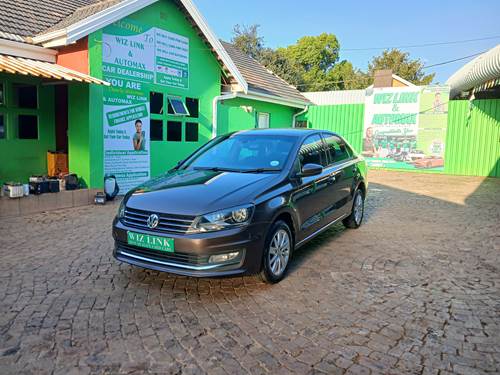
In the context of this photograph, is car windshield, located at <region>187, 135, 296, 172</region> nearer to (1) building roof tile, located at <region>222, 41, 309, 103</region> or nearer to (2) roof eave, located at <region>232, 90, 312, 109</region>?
(2) roof eave, located at <region>232, 90, 312, 109</region>

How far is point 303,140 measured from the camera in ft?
18.4

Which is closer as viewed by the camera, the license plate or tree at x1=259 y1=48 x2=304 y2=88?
the license plate

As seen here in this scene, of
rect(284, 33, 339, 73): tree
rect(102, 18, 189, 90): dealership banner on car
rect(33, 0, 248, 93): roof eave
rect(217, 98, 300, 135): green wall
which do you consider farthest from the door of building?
rect(284, 33, 339, 73): tree

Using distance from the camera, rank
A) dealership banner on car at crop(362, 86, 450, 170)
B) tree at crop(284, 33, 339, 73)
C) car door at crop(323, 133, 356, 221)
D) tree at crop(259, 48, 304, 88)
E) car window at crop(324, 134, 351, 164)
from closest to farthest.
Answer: car door at crop(323, 133, 356, 221), car window at crop(324, 134, 351, 164), dealership banner on car at crop(362, 86, 450, 170), tree at crop(259, 48, 304, 88), tree at crop(284, 33, 339, 73)

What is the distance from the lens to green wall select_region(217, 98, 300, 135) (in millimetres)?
13602

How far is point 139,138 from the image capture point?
1045 centimetres

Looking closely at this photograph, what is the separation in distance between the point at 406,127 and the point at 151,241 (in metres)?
15.9

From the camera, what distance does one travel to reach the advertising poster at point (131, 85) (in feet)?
31.3

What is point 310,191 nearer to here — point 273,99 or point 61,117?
point 61,117

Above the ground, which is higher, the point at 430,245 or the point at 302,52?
the point at 302,52

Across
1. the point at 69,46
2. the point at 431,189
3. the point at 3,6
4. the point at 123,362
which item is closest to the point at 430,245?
the point at 123,362

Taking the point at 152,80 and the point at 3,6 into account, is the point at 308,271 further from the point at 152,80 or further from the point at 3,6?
the point at 3,6

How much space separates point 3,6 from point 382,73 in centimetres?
1764

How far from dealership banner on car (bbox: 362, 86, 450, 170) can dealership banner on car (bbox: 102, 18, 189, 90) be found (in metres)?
9.89
